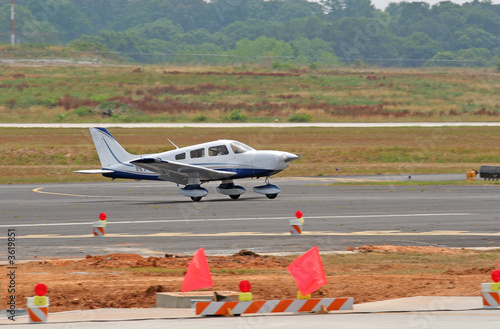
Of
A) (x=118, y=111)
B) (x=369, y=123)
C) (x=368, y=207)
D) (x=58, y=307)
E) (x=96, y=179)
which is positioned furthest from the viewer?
(x=118, y=111)

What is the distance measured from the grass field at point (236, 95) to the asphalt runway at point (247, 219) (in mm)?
42572

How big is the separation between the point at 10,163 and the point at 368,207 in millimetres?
28213

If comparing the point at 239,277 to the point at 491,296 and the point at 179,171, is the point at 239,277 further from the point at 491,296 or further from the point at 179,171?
the point at 179,171

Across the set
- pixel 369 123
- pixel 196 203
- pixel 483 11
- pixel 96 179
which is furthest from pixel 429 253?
pixel 483 11

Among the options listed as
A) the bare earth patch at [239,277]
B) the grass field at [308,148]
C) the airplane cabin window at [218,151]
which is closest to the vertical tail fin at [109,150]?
the airplane cabin window at [218,151]

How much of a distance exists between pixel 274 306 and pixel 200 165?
57.3 feet

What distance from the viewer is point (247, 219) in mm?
21844

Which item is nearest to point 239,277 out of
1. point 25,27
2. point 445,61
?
point 445,61

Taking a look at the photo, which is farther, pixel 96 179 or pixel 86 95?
pixel 86 95

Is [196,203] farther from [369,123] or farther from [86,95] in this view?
[86,95]

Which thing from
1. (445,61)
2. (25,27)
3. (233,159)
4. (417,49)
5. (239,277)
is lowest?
(239,277)

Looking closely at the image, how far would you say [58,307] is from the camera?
10906mm

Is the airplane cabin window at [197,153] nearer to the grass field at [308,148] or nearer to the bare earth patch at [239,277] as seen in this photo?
the bare earth patch at [239,277]

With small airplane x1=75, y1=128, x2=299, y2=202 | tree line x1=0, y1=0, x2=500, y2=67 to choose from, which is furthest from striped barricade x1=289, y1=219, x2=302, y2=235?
tree line x1=0, y1=0, x2=500, y2=67
